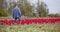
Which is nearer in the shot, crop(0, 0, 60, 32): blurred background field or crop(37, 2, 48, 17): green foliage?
crop(0, 0, 60, 32): blurred background field

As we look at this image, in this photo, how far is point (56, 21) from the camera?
1978 mm

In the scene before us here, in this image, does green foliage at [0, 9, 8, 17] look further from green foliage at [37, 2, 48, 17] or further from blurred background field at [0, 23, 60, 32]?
green foliage at [37, 2, 48, 17]

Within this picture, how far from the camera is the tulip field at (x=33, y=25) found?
1829 mm

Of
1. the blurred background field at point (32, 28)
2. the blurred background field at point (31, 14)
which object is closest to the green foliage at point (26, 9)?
the blurred background field at point (31, 14)

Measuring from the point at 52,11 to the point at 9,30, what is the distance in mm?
454

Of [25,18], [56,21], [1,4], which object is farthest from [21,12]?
[56,21]

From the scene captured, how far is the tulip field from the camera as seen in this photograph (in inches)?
72.0

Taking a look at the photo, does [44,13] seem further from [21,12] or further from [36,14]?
[21,12]

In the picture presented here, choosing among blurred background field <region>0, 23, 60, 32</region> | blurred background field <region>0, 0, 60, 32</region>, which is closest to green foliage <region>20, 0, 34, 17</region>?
blurred background field <region>0, 0, 60, 32</region>

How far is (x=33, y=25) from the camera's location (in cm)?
194

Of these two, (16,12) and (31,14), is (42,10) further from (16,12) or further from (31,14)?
(16,12)

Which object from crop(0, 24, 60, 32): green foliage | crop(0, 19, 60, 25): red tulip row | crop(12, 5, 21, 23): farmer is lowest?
crop(0, 24, 60, 32): green foliage

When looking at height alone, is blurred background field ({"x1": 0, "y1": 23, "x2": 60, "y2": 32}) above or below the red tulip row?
below

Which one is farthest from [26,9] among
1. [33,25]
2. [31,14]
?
[33,25]
